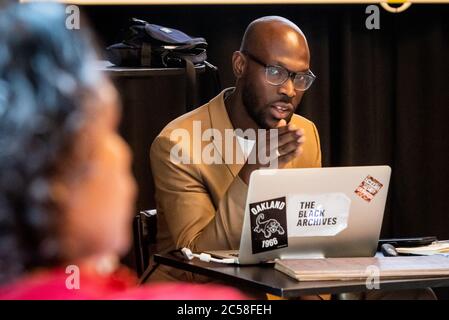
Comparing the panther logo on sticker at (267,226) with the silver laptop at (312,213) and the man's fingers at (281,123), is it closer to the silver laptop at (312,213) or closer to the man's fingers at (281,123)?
the silver laptop at (312,213)

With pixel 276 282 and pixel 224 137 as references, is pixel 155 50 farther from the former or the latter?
pixel 276 282

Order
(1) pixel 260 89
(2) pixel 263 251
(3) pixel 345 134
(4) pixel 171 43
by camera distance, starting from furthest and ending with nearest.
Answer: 1. (3) pixel 345 134
2. (4) pixel 171 43
3. (1) pixel 260 89
4. (2) pixel 263 251

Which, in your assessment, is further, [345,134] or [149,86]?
[345,134]

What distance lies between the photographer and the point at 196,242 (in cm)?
241

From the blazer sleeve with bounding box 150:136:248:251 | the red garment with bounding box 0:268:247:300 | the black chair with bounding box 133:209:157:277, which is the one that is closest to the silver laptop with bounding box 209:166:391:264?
the blazer sleeve with bounding box 150:136:248:251

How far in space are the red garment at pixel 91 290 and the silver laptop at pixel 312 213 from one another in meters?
1.50

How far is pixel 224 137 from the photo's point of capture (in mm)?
2633

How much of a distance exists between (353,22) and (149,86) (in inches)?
37.6

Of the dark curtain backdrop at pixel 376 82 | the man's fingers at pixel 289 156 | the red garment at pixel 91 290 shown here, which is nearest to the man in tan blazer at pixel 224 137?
the man's fingers at pixel 289 156

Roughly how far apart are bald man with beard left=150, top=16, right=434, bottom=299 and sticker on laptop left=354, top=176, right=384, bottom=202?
1.27 ft

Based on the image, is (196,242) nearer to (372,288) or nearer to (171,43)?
(372,288)
